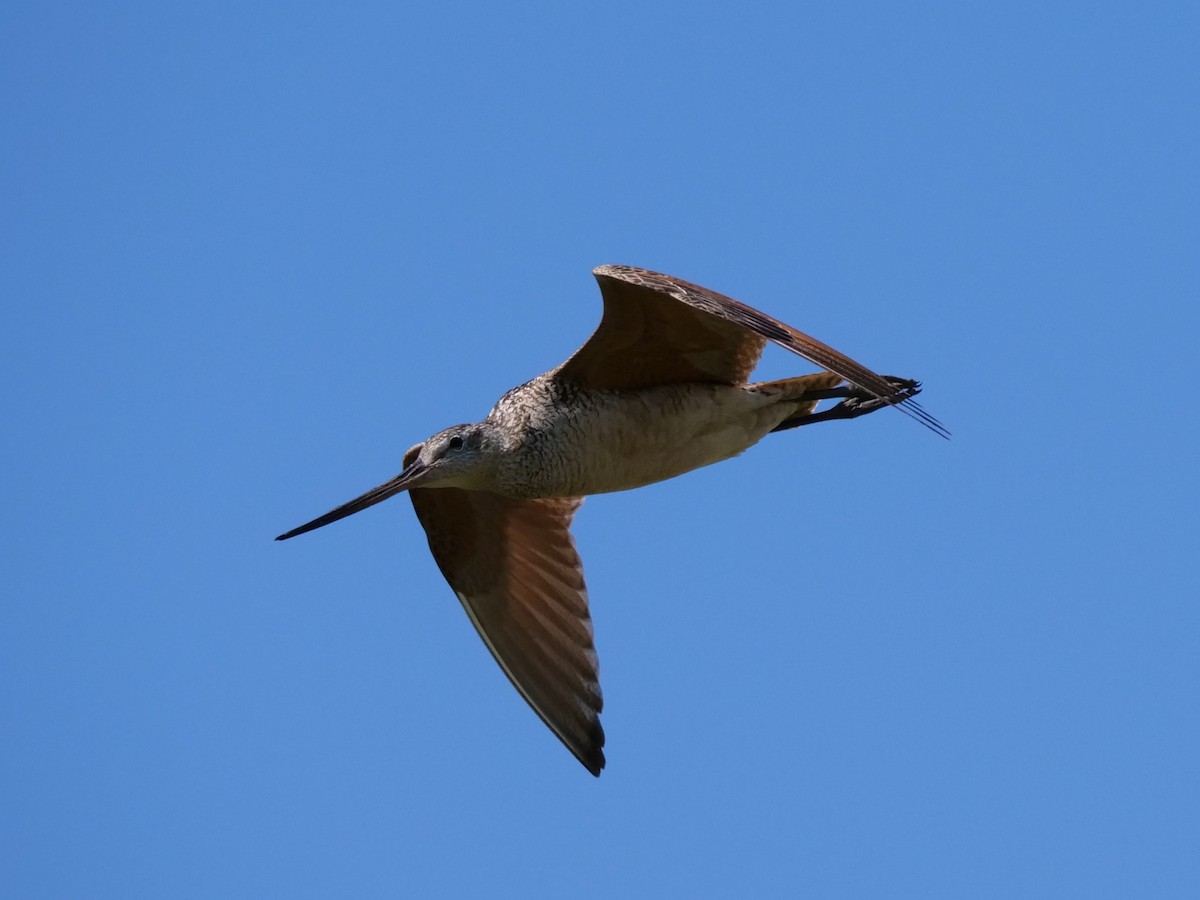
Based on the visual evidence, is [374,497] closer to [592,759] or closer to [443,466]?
[443,466]

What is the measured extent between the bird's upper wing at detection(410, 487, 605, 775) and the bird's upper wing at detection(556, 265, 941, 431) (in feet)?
5.22

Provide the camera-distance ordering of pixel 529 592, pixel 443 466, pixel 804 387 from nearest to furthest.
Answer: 1. pixel 443 466
2. pixel 804 387
3. pixel 529 592

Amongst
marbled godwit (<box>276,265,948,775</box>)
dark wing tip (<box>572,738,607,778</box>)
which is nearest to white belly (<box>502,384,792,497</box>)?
marbled godwit (<box>276,265,948,775</box>)

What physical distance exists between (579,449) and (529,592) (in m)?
1.83

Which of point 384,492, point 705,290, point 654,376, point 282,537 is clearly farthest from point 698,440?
point 282,537

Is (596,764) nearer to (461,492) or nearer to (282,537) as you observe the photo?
(461,492)

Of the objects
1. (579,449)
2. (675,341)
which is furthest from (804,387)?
(579,449)

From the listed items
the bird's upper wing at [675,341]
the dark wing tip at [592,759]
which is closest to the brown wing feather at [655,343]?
the bird's upper wing at [675,341]

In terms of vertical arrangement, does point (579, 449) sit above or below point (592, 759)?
above

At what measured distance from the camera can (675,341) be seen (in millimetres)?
11250

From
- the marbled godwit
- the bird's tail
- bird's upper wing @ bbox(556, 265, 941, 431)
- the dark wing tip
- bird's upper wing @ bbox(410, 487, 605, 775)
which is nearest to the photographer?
bird's upper wing @ bbox(556, 265, 941, 431)

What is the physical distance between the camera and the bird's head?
11117 millimetres

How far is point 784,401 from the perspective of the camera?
11805 mm

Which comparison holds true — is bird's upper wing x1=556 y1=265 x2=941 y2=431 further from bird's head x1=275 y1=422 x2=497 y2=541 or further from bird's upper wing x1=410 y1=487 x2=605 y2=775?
bird's upper wing x1=410 y1=487 x2=605 y2=775
